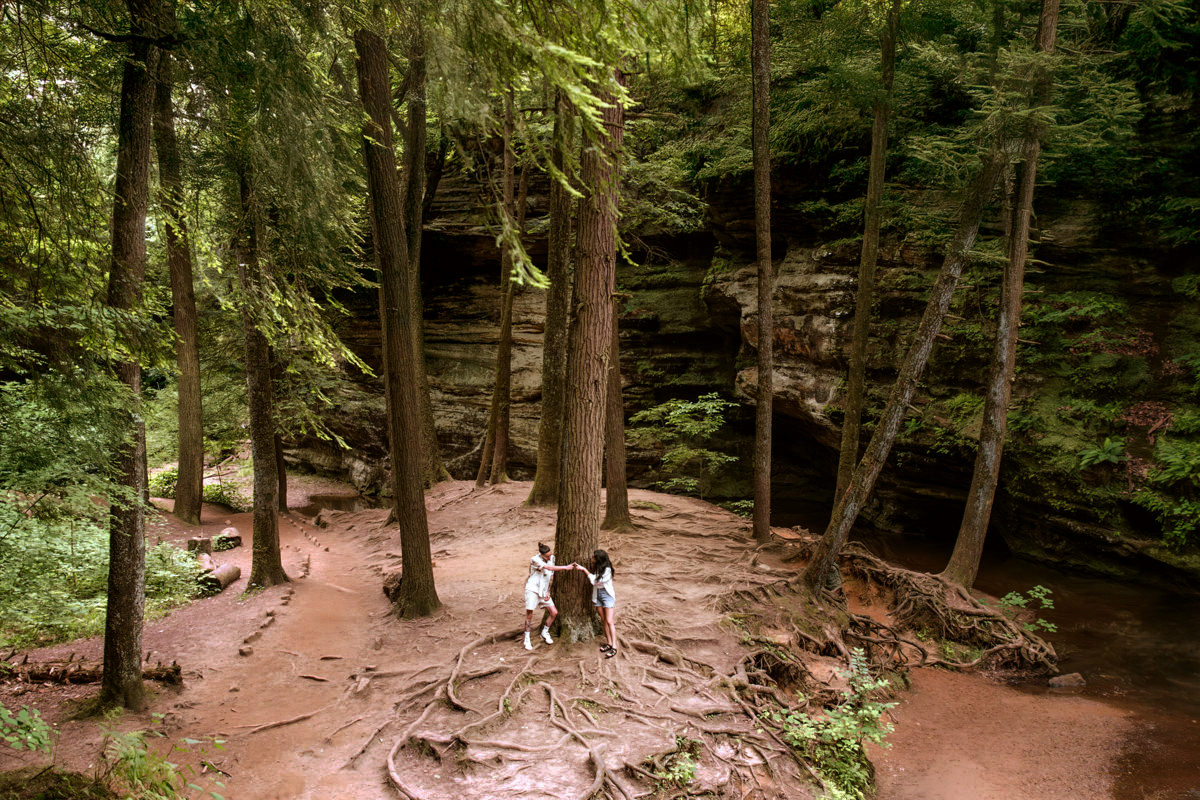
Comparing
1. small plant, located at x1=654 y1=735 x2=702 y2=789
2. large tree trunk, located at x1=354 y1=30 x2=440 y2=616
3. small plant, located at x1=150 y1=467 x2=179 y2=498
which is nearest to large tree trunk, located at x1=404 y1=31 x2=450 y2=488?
large tree trunk, located at x1=354 y1=30 x2=440 y2=616

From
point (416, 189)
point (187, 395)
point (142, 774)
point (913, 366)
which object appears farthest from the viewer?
point (187, 395)

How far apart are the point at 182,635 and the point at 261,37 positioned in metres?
8.26

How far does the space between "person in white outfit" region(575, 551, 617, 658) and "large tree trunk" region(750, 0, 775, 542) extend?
6062 mm

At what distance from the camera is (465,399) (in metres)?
22.7

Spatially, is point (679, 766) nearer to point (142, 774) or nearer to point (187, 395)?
point (142, 774)

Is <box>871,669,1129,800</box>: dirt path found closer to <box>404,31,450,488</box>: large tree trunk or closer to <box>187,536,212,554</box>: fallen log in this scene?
<box>404,31,450,488</box>: large tree trunk

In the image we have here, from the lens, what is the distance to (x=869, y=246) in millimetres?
12258

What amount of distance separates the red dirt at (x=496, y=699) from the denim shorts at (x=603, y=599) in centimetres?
61

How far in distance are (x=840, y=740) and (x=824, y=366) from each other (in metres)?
10.7

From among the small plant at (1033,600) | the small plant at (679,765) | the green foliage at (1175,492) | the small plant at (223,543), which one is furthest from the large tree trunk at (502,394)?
the green foliage at (1175,492)

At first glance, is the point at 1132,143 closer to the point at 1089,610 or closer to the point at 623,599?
the point at 1089,610

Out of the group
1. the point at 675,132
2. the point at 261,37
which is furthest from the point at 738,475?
the point at 261,37

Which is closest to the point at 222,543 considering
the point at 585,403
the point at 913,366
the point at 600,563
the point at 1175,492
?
the point at 600,563

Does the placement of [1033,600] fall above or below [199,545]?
below
